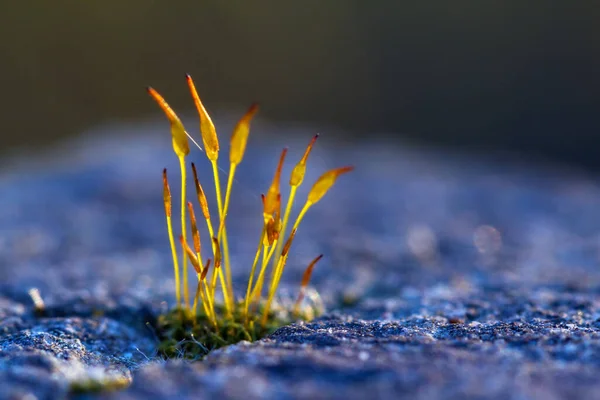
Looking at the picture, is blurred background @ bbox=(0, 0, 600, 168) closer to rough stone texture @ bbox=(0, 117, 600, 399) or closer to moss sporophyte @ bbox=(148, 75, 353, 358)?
rough stone texture @ bbox=(0, 117, 600, 399)

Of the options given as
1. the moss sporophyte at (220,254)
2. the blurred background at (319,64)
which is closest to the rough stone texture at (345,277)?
the moss sporophyte at (220,254)

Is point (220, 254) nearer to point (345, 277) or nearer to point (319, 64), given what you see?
point (345, 277)

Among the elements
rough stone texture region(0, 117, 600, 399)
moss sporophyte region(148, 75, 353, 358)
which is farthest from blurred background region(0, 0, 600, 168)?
moss sporophyte region(148, 75, 353, 358)

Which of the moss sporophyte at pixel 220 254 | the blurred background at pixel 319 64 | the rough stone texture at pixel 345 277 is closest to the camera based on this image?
the rough stone texture at pixel 345 277

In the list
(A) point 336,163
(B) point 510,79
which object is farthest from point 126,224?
(B) point 510,79

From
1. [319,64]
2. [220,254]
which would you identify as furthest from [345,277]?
[319,64]

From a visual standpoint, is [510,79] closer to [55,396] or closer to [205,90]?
[205,90]

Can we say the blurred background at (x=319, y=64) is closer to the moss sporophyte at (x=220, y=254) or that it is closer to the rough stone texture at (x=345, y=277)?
the rough stone texture at (x=345, y=277)
